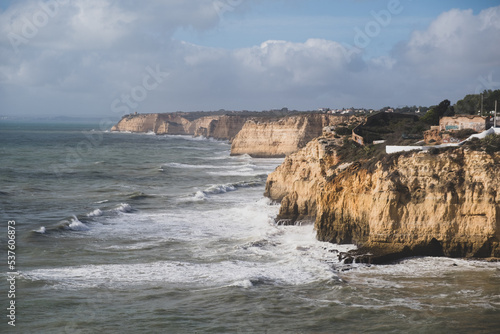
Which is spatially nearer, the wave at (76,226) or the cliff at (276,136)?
the wave at (76,226)

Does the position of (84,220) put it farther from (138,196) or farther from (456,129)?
(456,129)

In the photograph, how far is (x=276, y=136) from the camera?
84.5 meters

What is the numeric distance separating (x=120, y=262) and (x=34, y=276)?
128 inches

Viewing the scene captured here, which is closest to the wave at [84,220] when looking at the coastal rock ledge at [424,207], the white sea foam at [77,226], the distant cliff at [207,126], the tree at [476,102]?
the white sea foam at [77,226]

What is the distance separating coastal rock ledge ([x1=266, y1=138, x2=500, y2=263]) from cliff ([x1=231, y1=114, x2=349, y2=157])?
191 feet

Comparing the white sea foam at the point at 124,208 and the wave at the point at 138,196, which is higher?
the wave at the point at 138,196

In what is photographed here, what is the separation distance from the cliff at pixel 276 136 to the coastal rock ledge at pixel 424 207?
58266mm

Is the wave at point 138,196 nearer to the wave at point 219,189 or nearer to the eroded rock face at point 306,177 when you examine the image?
the wave at point 219,189

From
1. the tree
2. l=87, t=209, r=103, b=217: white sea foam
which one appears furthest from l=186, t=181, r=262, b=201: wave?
the tree

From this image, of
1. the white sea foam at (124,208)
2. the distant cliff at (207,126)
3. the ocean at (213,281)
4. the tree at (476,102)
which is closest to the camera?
the ocean at (213,281)

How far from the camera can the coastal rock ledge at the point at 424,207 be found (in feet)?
69.7

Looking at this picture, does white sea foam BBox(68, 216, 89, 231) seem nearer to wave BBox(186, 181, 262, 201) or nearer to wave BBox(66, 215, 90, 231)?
wave BBox(66, 215, 90, 231)

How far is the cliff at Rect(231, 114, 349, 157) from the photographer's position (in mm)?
83000

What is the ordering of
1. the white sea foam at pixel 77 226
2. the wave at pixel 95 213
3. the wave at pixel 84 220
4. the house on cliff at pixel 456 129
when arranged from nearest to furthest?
the house on cliff at pixel 456 129
the wave at pixel 84 220
the white sea foam at pixel 77 226
the wave at pixel 95 213
